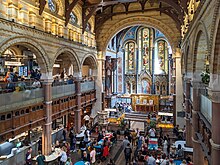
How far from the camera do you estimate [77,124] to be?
16.0 m

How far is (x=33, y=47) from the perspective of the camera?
35.7 ft

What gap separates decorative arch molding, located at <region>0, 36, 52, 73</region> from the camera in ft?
29.3

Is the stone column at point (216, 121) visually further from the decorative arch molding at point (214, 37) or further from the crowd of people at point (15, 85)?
the crowd of people at point (15, 85)

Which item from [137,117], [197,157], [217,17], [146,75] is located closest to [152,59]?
[146,75]

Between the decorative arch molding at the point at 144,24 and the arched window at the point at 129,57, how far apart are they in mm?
10960

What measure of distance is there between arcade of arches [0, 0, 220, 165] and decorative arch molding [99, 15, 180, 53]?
0.09m

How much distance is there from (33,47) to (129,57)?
20.9 m

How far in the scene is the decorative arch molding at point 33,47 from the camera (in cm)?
894

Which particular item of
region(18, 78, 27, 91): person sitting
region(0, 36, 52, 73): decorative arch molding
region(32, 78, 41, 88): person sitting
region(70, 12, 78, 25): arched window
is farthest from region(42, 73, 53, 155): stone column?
region(70, 12, 78, 25): arched window

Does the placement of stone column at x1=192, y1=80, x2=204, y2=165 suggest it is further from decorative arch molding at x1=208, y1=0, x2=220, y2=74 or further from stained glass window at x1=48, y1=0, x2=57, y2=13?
stained glass window at x1=48, y1=0, x2=57, y2=13

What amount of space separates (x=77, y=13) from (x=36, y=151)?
1110 centimetres

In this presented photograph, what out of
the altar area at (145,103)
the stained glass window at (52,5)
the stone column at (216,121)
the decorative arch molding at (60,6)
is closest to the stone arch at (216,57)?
the stone column at (216,121)

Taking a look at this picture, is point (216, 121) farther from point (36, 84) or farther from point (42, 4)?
point (42, 4)

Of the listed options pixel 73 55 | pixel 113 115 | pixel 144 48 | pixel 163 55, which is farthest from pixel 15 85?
pixel 163 55
